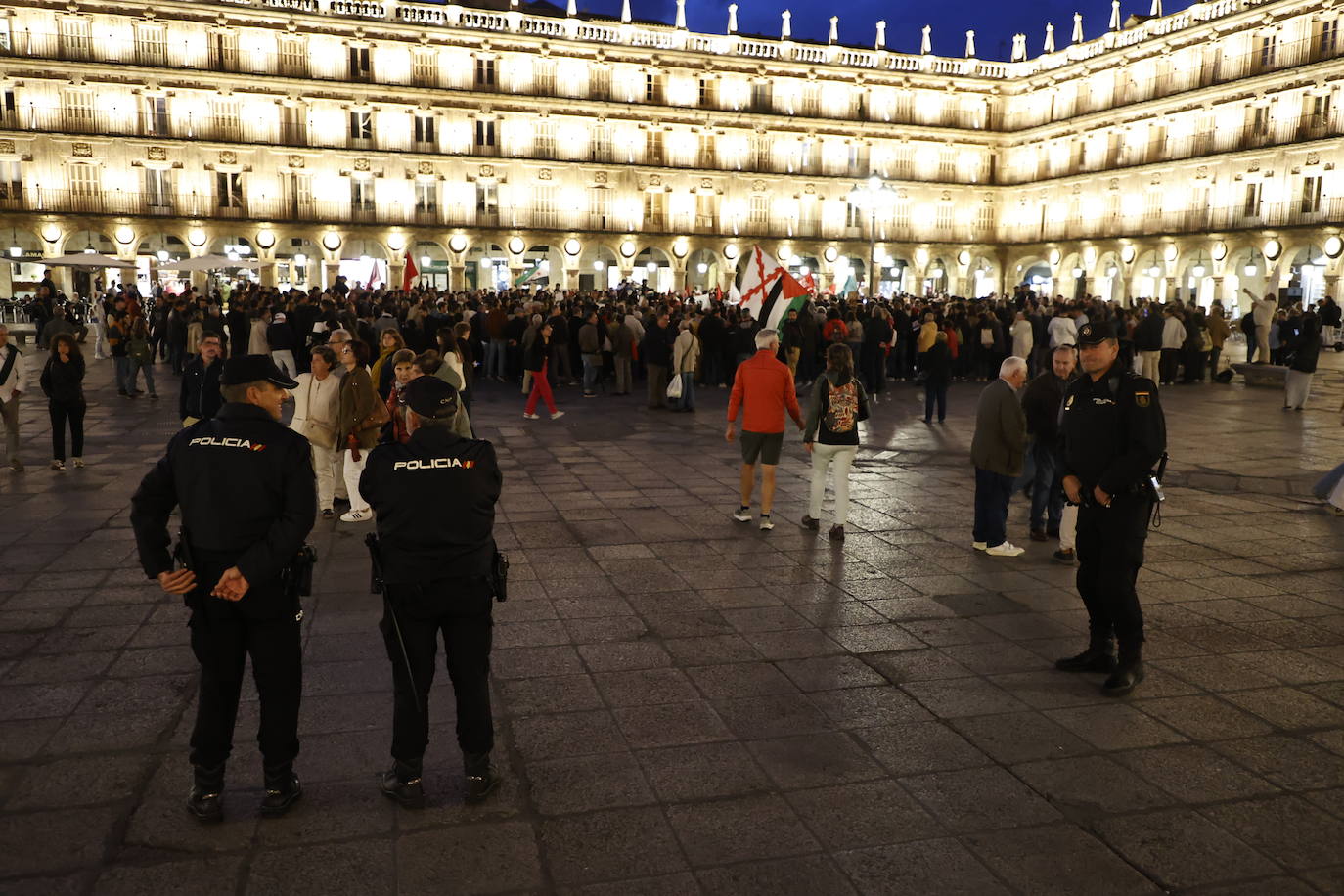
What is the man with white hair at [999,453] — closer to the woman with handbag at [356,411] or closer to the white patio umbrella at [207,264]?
the woman with handbag at [356,411]

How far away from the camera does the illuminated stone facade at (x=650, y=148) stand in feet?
112

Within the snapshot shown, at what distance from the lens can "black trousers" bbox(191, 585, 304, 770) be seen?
348 centimetres

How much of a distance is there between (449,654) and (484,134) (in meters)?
38.1

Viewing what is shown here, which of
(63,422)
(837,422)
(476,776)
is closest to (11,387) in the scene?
(63,422)

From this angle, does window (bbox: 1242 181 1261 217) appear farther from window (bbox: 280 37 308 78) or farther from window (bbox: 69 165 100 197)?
window (bbox: 69 165 100 197)

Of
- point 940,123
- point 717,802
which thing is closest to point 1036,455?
point 717,802

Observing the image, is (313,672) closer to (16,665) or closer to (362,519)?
(16,665)

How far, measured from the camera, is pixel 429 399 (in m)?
3.56

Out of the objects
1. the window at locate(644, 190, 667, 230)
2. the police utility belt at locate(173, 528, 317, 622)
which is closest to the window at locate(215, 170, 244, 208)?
the window at locate(644, 190, 667, 230)

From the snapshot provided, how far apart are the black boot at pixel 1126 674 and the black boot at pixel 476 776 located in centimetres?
284

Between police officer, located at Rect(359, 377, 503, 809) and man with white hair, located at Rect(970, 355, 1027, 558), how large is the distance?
14.2 ft

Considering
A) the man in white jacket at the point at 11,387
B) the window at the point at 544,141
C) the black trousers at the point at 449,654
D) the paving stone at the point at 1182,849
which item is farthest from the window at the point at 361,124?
the paving stone at the point at 1182,849

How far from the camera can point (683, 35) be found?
4138cm

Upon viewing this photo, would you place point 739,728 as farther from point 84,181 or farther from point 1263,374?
point 84,181
